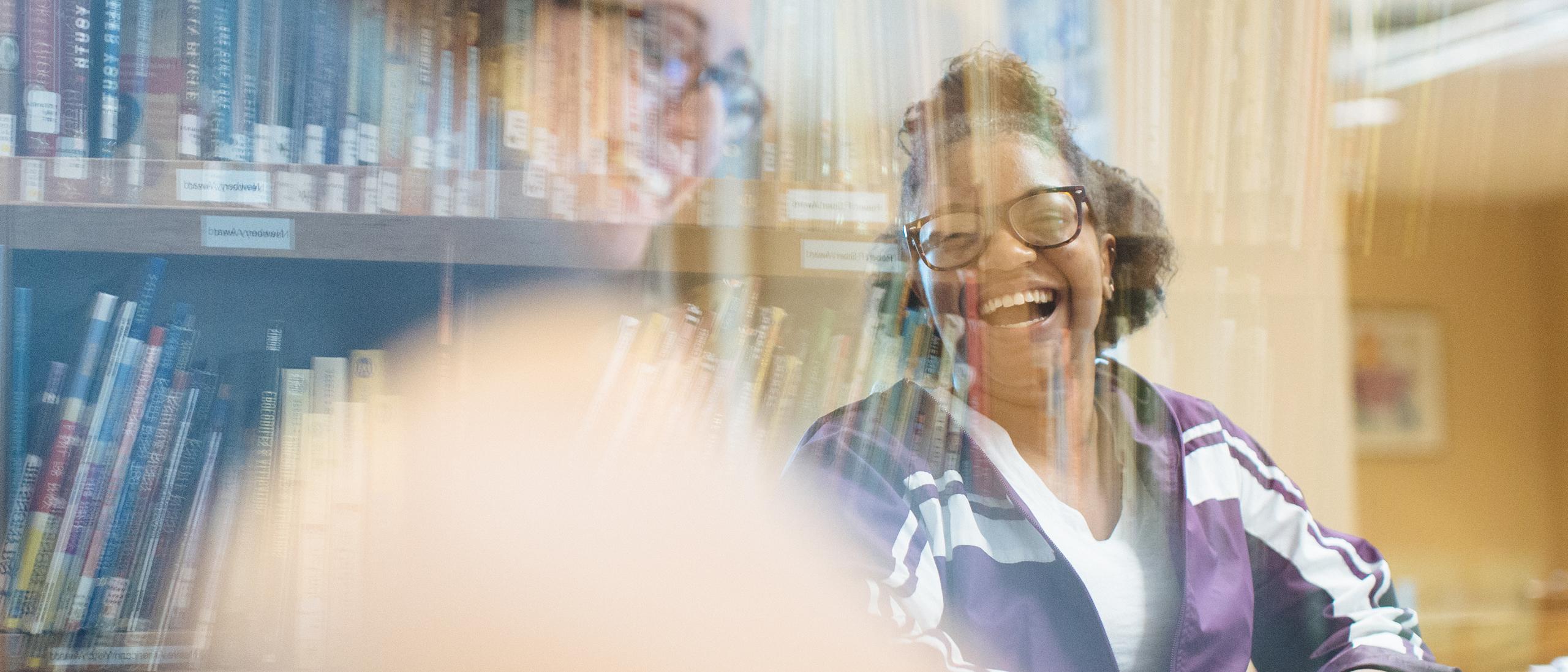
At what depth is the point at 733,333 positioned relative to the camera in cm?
87

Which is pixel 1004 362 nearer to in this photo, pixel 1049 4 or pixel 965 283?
pixel 965 283

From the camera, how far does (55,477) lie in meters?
0.82

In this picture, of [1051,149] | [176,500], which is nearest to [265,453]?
[176,500]

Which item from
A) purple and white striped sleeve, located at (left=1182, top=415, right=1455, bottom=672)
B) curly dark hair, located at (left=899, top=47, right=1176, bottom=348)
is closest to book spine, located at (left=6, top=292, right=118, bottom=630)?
curly dark hair, located at (left=899, top=47, right=1176, bottom=348)

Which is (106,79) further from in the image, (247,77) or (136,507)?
(136,507)

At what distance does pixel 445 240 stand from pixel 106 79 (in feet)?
1.11

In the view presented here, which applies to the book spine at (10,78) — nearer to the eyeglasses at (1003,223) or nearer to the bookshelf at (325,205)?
the bookshelf at (325,205)

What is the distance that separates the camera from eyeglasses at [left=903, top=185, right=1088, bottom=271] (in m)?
0.85

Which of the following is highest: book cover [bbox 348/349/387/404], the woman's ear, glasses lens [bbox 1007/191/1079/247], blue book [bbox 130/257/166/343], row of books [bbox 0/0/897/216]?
row of books [bbox 0/0/897/216]

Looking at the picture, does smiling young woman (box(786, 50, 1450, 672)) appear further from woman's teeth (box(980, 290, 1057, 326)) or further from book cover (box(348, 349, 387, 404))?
book cover (box(348, 349, 387, 404))

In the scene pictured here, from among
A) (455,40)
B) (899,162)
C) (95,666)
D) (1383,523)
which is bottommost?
(95,666)

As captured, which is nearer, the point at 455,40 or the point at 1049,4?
the point at 455,40

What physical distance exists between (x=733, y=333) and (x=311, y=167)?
1.40 ft

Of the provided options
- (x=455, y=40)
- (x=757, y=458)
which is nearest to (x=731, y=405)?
(x=757, y=458)
